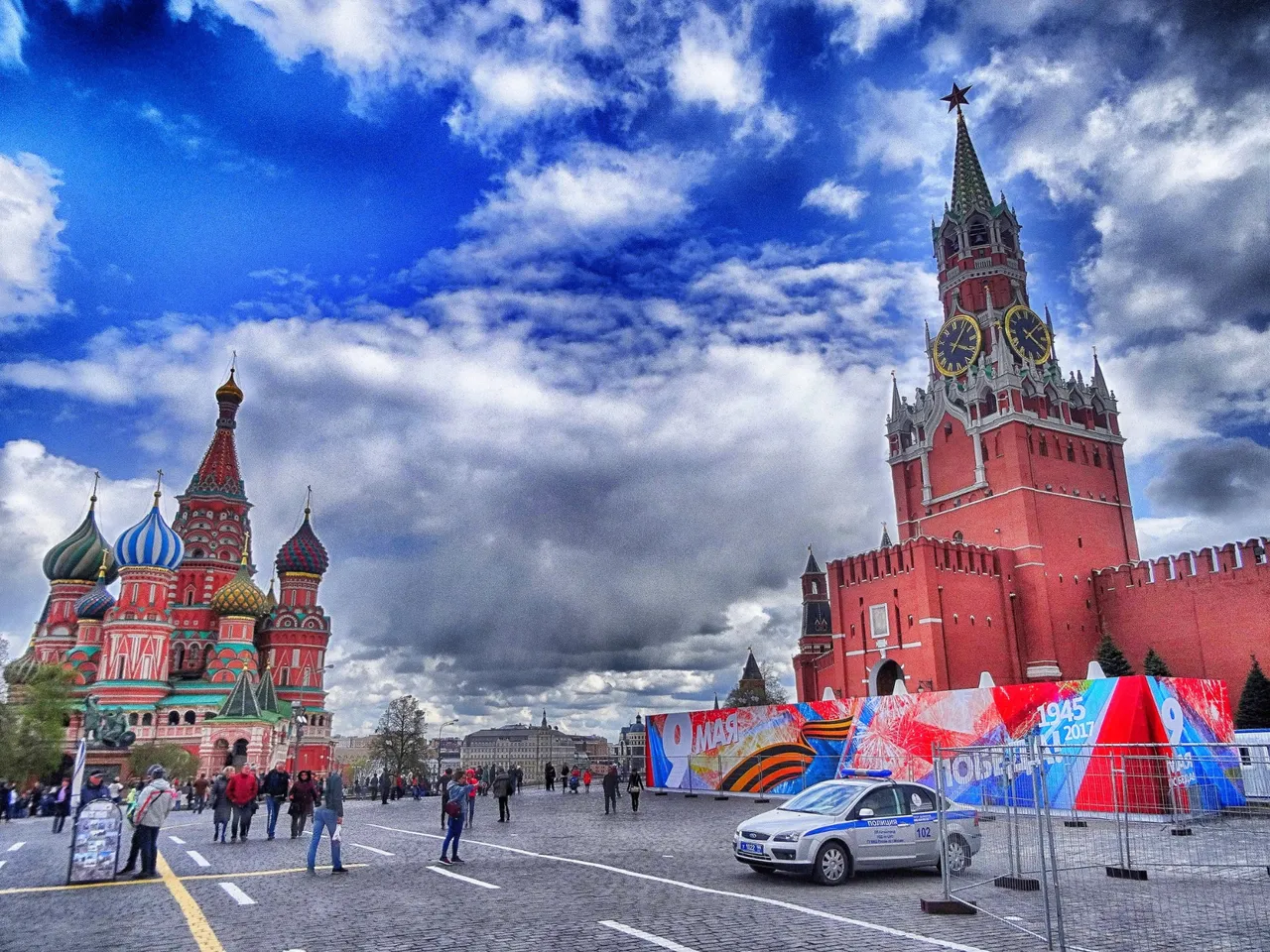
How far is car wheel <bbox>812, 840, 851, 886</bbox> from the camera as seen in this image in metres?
11.8

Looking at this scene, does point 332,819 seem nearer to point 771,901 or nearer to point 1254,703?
point 771,901

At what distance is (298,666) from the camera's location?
234 feet

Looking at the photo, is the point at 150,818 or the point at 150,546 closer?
the point at 150,818

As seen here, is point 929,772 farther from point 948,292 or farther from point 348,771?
point 348,771

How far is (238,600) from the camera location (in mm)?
65188

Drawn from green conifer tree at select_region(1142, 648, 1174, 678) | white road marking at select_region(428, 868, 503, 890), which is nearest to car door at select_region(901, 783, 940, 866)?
white road marking at select_region(428, 868, 503, 890)

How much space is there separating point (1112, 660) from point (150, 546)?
5875 cm

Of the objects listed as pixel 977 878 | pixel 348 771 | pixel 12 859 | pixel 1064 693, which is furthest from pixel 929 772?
pixel 348 771

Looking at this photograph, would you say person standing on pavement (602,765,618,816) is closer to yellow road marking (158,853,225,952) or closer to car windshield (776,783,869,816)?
car windshield (776,783,869,816)

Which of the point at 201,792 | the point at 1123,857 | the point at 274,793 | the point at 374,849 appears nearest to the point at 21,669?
the point at 201,792

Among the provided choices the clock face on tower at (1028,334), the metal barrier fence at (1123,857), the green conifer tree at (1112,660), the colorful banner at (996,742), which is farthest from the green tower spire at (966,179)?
the metal barrier fence at (1123,857)

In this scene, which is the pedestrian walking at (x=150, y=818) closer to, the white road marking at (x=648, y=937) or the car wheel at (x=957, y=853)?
the white road marking at (x=648, y=937)

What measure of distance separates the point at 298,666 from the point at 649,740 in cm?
4298

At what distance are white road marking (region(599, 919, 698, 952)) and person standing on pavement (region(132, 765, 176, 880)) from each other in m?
7.37
